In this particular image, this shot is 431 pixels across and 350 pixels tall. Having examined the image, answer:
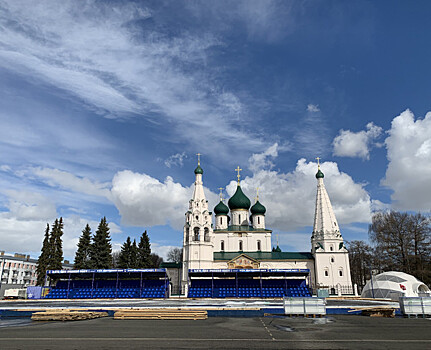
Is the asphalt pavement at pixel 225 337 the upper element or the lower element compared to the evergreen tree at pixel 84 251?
lower

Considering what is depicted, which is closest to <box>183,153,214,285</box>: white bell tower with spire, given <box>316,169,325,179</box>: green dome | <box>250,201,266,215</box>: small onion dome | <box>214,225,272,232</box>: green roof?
<box>214,225,272,232</box>: green roof

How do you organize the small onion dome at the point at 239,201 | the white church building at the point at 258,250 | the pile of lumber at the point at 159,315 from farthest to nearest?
1. the small onion dome at the point at 239,201
2. the white church building at the point at 258,250
3. the pile of lumber at the point at 159,315

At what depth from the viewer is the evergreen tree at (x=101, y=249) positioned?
51.1m

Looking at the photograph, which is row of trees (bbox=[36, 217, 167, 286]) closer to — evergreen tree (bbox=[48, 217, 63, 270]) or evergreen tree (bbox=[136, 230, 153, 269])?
evergreen tree (bbox=[48, 217, 63, 270])

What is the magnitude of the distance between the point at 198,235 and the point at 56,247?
69.3 feet

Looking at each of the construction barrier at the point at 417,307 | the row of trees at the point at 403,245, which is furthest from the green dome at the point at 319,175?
the construction barrier at the point at 417,307

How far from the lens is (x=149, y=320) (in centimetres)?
1736

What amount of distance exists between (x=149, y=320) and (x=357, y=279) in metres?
56.2

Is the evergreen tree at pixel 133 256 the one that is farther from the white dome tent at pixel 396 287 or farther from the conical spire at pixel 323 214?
the white dome tent at pixel 396 287

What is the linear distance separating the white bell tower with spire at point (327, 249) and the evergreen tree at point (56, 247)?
38.7 meters

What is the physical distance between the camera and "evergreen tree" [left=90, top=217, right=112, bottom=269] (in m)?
51.1

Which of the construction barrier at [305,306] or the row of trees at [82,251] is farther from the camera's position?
the row of trees at [82,251]

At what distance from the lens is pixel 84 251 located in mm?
51750

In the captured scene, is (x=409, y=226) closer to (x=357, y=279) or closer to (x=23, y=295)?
(x=357, y=279)
